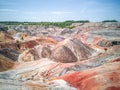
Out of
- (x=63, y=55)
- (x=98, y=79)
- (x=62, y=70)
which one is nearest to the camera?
(x=98, y=79)

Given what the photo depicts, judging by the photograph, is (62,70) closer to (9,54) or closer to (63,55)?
(63,55)

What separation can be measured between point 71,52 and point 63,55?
6.95 ft

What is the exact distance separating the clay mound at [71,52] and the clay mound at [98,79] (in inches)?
425

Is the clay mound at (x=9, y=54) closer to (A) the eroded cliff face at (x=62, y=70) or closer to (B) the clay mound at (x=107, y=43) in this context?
(A) the eroded cliff face at (x=62, y=70)

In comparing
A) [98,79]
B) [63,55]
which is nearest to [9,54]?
[63,55]

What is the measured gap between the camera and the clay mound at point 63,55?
33375 mm

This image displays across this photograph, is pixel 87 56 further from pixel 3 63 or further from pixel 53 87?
pixel 53 87

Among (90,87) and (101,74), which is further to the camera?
(101,74)

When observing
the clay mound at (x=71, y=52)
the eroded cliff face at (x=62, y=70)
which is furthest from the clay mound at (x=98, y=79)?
the clay mound at (x=71, y=52)

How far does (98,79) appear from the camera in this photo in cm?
2009

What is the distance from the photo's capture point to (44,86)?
63.5 feet

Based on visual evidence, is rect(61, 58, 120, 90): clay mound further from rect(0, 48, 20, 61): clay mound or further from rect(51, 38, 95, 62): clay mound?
rect(0, 48, 20, 61): clay mound

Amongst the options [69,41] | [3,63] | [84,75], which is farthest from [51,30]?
[84,75]

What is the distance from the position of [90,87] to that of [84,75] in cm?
280
